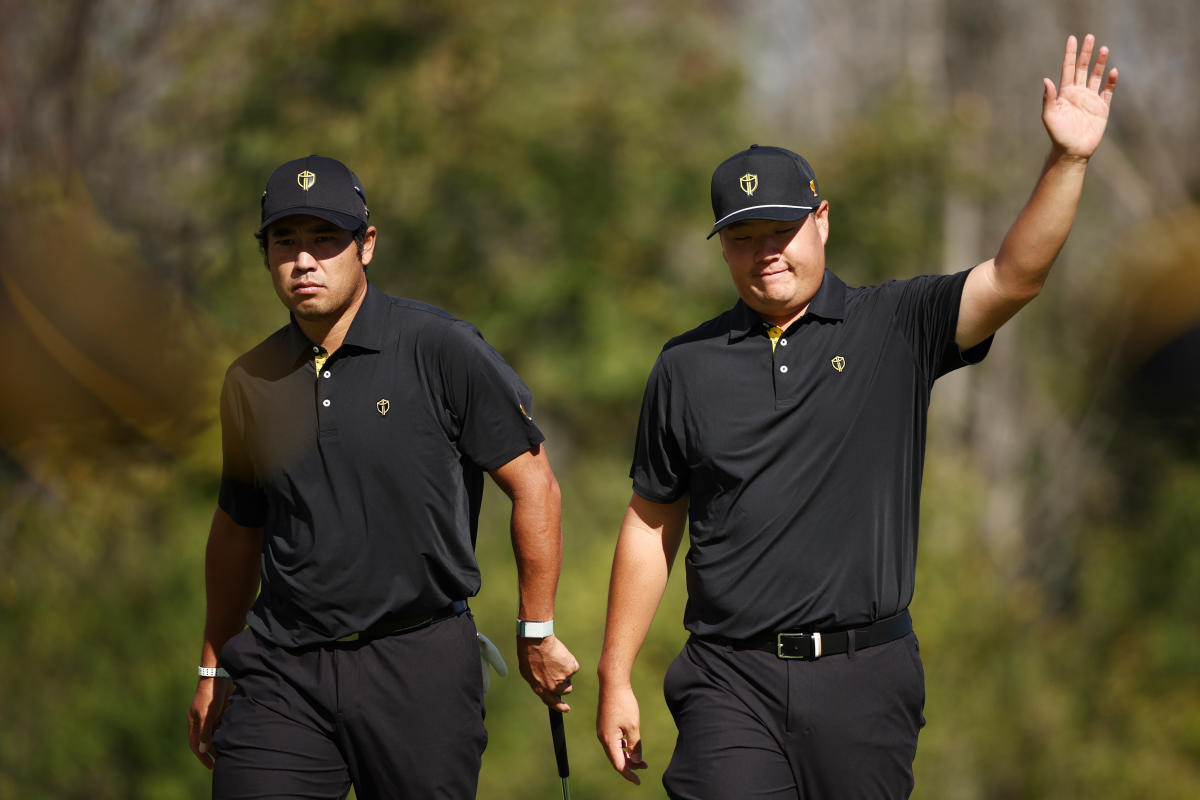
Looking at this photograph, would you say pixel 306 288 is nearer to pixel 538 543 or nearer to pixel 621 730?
pixel 538 543

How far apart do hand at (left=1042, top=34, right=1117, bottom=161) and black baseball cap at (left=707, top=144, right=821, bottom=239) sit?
2.13 ft

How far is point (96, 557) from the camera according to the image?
1247 cm

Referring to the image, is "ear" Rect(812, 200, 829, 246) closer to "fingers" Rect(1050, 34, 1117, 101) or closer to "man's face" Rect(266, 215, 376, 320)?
"fingers" Rect(1050, 34, 1117, 101)

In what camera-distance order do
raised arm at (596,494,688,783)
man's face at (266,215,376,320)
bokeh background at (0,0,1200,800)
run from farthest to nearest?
bokeh background at (0,0,1200,800), raised arm at (596,494,688,783), man's face at (266,215,376,320)

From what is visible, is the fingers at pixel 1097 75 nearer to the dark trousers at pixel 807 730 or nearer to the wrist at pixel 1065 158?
the wrist at pixel 1065 158

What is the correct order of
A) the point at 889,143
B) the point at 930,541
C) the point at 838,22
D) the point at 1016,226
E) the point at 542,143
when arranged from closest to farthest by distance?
the point at 1016,226 < the point at 930,541 < the point at 542,143 < the point at 889,143 < the point at 838,22

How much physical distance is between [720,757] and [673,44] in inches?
707

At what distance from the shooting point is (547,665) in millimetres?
4223

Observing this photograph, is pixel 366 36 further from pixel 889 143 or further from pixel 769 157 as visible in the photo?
pixel 769 157

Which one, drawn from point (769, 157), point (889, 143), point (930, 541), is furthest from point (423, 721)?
point (889, 143)

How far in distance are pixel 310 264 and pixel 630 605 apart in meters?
1.28

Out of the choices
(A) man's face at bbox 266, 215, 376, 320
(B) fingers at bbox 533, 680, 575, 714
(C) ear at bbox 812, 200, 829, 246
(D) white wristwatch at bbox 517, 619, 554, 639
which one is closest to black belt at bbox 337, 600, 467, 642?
(D) white wristwatch at bbox 517, 619, 554, 639

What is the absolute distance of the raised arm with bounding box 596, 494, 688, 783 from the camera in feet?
13.5

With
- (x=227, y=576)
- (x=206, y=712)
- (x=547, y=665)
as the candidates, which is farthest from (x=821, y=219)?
(x=206, y=712)
